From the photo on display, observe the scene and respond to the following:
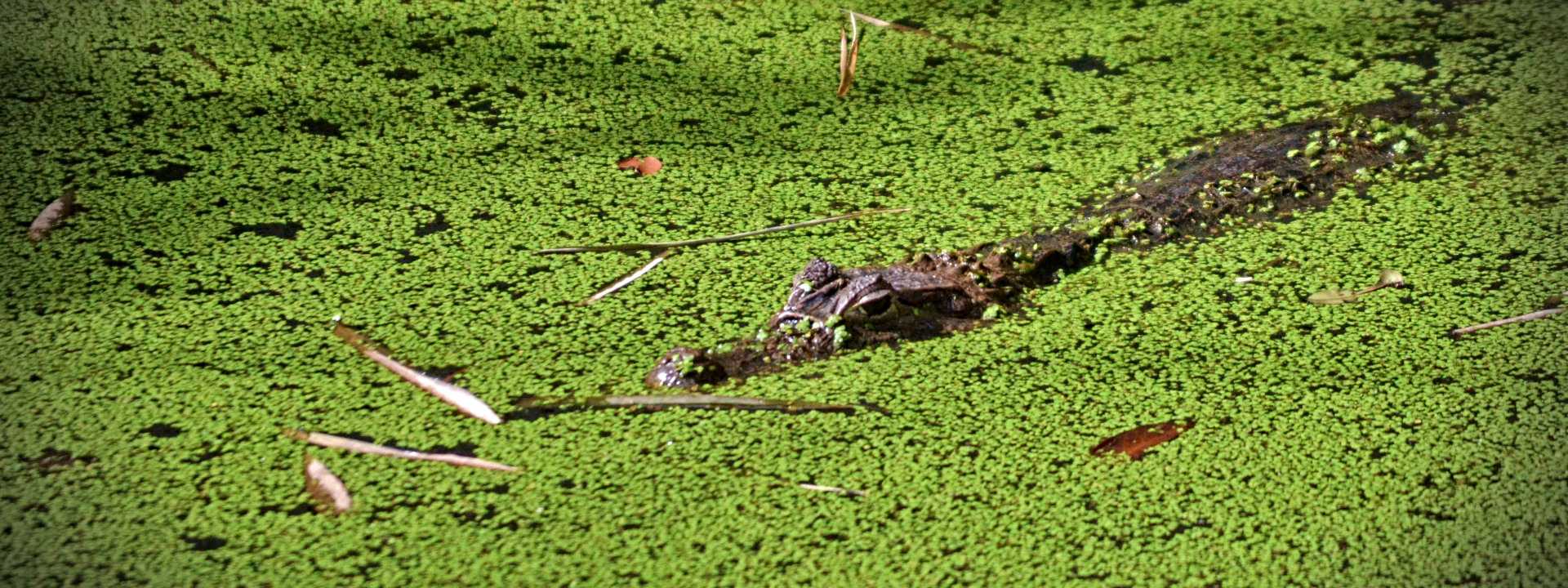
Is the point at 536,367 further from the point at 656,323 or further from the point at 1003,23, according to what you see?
the point at 1003,23

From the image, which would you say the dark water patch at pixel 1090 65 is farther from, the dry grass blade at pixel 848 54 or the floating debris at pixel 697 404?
the floating debris at pixel 697 404

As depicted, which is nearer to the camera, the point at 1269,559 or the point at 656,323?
the point at 1269,559

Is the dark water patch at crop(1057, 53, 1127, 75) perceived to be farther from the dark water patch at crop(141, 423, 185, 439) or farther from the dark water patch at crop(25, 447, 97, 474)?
A: the dark water patch at crop(25, 447, 97, 474)

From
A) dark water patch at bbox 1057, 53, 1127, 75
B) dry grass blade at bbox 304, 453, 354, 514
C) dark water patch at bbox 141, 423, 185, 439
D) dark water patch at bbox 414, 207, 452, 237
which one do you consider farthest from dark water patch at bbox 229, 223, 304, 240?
dark water patch at bbox 1057, 53, 1127, 75

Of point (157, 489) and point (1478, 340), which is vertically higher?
point (1478, 340)

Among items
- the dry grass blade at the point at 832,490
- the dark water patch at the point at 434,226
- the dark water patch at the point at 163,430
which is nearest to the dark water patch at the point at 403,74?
the dark water patch at the point at 434,226

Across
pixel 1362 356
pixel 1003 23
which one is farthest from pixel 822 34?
pixel 1362 356
